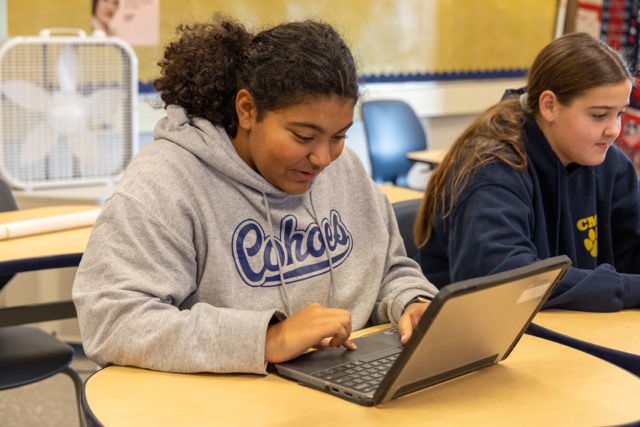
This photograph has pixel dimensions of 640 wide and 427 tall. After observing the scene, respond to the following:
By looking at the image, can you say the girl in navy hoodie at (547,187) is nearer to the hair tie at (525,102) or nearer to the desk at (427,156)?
the hair tie at (525,102)

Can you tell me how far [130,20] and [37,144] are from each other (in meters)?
0.78

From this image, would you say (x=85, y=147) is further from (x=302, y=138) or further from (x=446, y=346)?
(x=446, y=346)

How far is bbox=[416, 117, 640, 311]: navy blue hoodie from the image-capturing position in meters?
1.79

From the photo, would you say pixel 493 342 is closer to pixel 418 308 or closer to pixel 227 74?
pixel 418 308

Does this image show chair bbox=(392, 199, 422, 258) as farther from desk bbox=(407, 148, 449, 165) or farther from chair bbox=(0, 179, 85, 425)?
desk bbox=(407, 148, 449, 165)

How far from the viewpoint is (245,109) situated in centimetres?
147

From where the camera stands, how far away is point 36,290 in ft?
10.8

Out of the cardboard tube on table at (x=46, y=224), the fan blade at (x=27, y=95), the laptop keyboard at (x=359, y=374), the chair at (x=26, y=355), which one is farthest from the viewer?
the fan blade at (x=27, y=95)

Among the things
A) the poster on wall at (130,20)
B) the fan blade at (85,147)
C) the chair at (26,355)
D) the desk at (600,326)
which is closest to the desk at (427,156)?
the poster on wall at (130,20)

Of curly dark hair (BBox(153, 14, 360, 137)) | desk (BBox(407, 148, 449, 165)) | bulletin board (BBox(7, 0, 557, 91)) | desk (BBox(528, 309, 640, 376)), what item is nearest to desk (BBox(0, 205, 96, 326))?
curly dark hair (BBox(153, 14, 360, 137))

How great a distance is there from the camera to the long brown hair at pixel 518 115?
1.95 metres

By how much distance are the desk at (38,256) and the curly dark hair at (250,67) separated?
24.8 inches

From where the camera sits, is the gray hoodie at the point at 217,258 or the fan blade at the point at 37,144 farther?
the fan blade at the point at 37,144

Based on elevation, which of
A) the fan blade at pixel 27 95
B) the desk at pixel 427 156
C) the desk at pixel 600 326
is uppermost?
the fan blade at pixel 27 95
